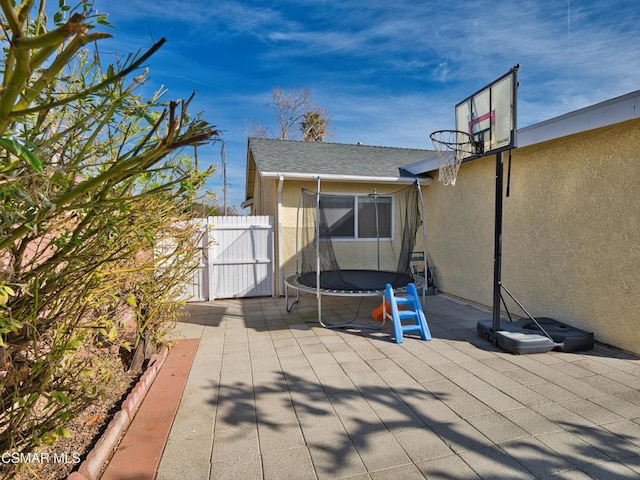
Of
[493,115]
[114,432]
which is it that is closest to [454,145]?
[493,115]

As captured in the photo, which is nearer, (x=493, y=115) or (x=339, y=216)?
(x=493, y=115)

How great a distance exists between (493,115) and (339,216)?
3964mm

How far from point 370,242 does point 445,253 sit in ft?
5.53

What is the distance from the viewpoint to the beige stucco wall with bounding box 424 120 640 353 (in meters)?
3.75

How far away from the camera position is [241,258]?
7.10 metres

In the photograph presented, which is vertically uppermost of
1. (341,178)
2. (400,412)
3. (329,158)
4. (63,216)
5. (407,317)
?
(329,158)

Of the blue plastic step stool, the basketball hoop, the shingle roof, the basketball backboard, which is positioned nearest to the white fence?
the shingle roof

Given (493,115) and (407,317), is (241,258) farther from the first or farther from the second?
(493,115)

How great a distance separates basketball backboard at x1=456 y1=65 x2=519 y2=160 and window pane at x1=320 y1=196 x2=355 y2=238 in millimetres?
3221

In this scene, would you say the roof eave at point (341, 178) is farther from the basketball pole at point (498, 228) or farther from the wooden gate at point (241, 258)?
the basketball pole at point (498, 228)

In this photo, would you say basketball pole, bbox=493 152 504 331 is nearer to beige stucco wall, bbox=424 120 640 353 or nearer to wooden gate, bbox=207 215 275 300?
beige stucco wall, bbox=424 120 640 353

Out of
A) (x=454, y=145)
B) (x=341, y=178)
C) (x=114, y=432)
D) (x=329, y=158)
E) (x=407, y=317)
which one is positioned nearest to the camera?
(x=114, y=432)

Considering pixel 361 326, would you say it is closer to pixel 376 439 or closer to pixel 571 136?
pixel 376 439

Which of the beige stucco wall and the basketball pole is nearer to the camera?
the beige stucco wall
